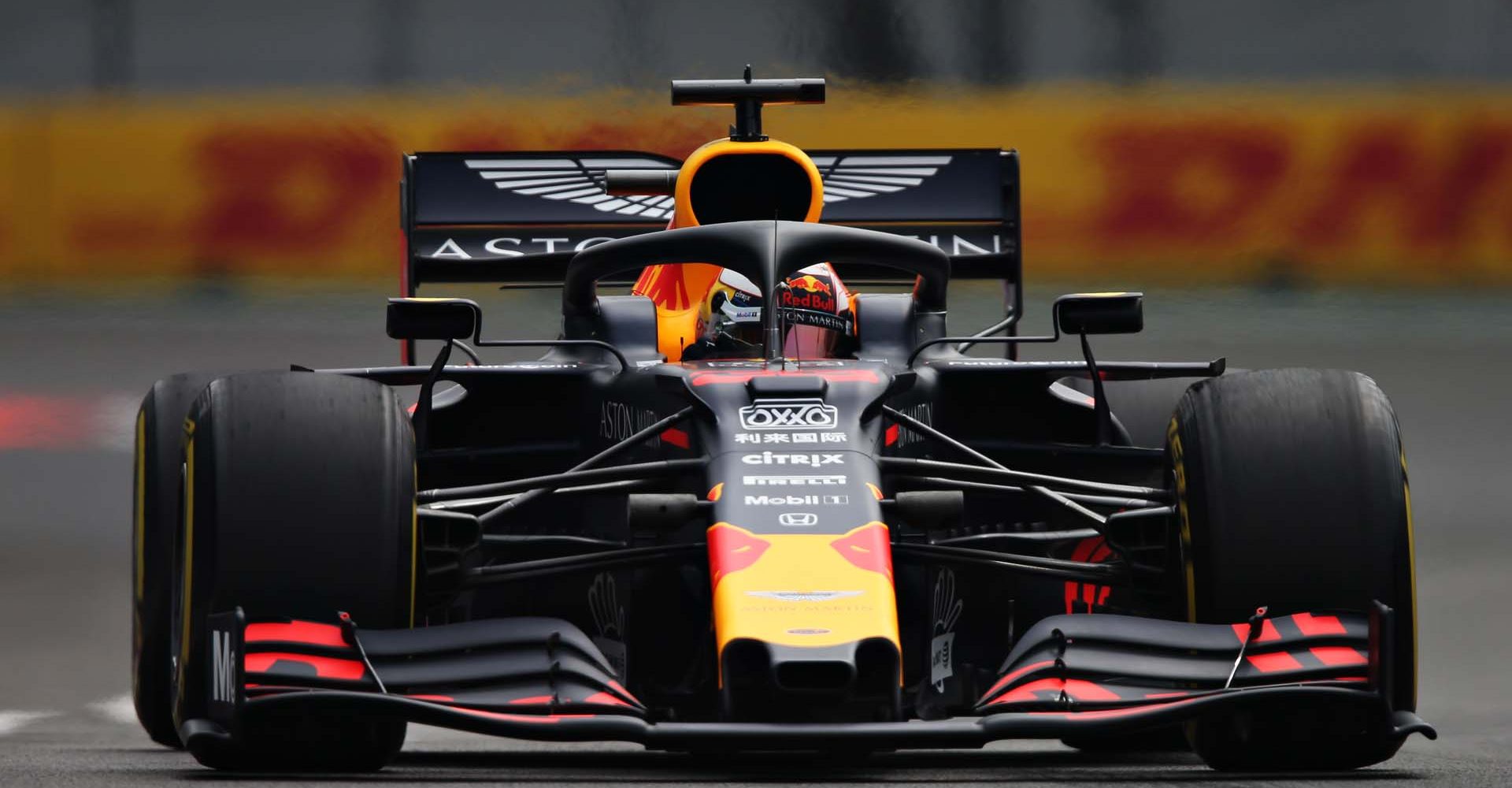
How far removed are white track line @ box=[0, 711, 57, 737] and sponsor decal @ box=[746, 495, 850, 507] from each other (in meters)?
3.91

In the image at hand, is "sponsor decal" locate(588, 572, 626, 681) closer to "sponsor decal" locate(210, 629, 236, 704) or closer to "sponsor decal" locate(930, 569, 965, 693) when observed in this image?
"sponsor decal" locate(930, 569, 965, 693)

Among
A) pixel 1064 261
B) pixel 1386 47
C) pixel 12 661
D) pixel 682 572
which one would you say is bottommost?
pixel 12 661

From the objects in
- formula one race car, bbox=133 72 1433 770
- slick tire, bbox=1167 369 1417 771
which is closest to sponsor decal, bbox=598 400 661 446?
formula one race car, bbox=133 72 1433 770

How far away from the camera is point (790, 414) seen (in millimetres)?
6422

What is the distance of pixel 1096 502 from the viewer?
267 inches

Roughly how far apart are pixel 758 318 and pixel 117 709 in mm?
3366

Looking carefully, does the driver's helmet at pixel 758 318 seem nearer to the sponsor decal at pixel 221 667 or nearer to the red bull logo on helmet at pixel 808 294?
the red bull logo on helmet at pixel 808 294

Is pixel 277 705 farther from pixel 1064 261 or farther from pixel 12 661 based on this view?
pixel 1064 261

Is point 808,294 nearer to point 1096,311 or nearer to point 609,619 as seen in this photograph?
point 1096,311

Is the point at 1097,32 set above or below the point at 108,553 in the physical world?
above

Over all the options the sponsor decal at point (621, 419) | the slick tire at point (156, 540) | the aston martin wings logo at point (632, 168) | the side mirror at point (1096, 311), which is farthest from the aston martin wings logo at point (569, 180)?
the side mirror at point (1096, 311)

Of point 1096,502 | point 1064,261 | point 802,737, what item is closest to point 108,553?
point 1064,261

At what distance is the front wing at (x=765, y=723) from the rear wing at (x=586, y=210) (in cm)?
394

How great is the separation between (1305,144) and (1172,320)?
7.08 ft
